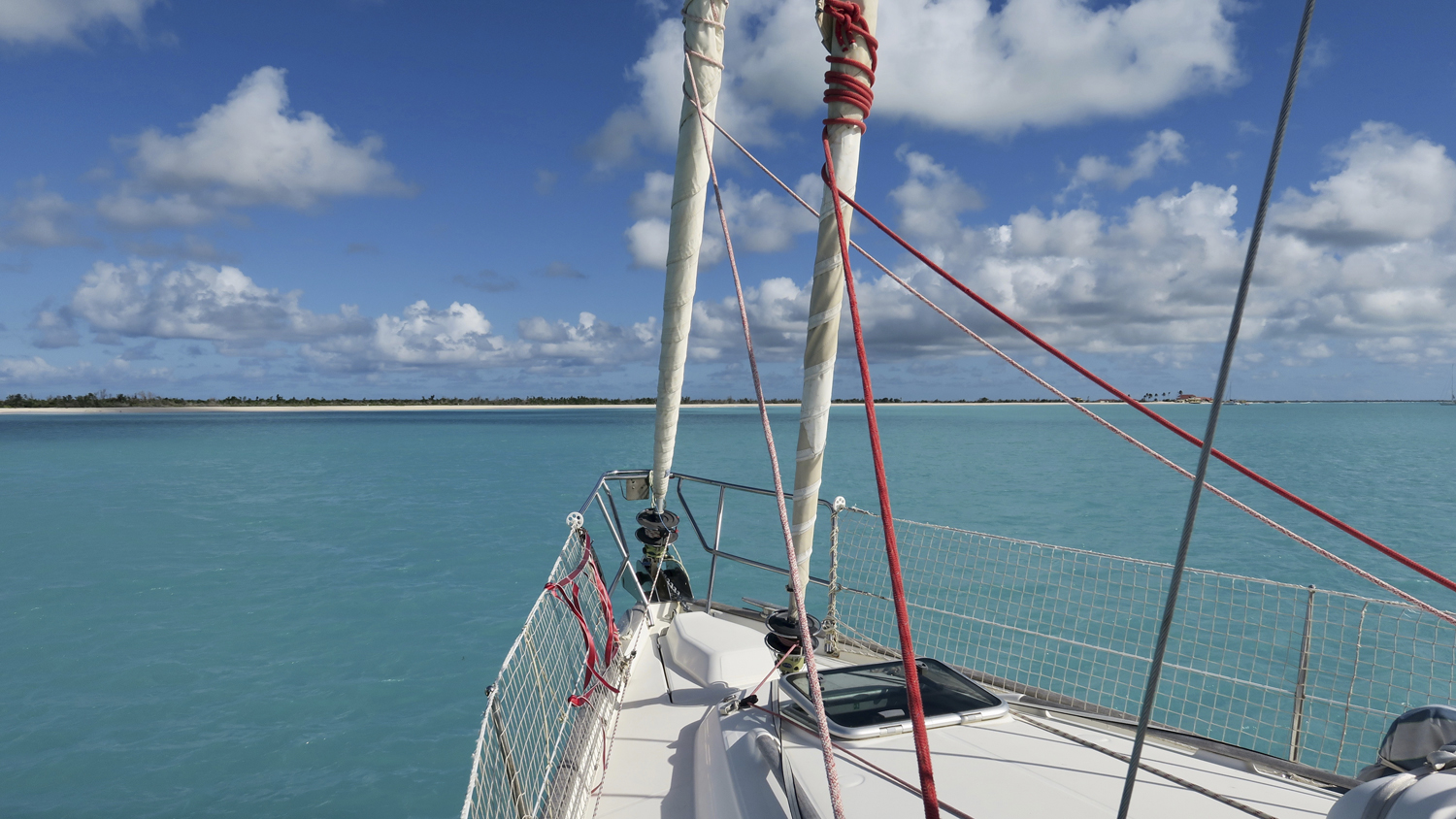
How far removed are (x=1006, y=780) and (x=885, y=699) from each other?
76 centimetres

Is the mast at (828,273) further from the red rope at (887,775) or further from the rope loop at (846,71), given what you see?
the red rope at (887,775)

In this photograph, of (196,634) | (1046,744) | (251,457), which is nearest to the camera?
(1046,744)

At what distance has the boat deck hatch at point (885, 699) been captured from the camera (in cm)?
316

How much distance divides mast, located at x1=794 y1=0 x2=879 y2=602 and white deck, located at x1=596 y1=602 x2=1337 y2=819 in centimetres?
104

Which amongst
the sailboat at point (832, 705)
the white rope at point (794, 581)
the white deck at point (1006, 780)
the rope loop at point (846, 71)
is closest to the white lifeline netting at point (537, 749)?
the sailboat at point (832, 705)

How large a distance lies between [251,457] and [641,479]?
4785cm

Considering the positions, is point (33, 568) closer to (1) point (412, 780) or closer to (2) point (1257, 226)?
(1) point (412, 780)

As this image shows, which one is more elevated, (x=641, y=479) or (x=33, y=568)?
(x=641, y=479)

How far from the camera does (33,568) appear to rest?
15.4 m

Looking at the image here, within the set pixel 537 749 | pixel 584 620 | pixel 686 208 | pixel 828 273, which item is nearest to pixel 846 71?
pixel 828 273

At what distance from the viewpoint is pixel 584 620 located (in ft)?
13.2

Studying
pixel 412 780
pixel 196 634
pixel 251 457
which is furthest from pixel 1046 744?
pixel 251 457

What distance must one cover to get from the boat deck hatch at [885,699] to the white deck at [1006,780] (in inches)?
2.3

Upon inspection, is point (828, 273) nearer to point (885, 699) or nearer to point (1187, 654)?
point (885, 699)
